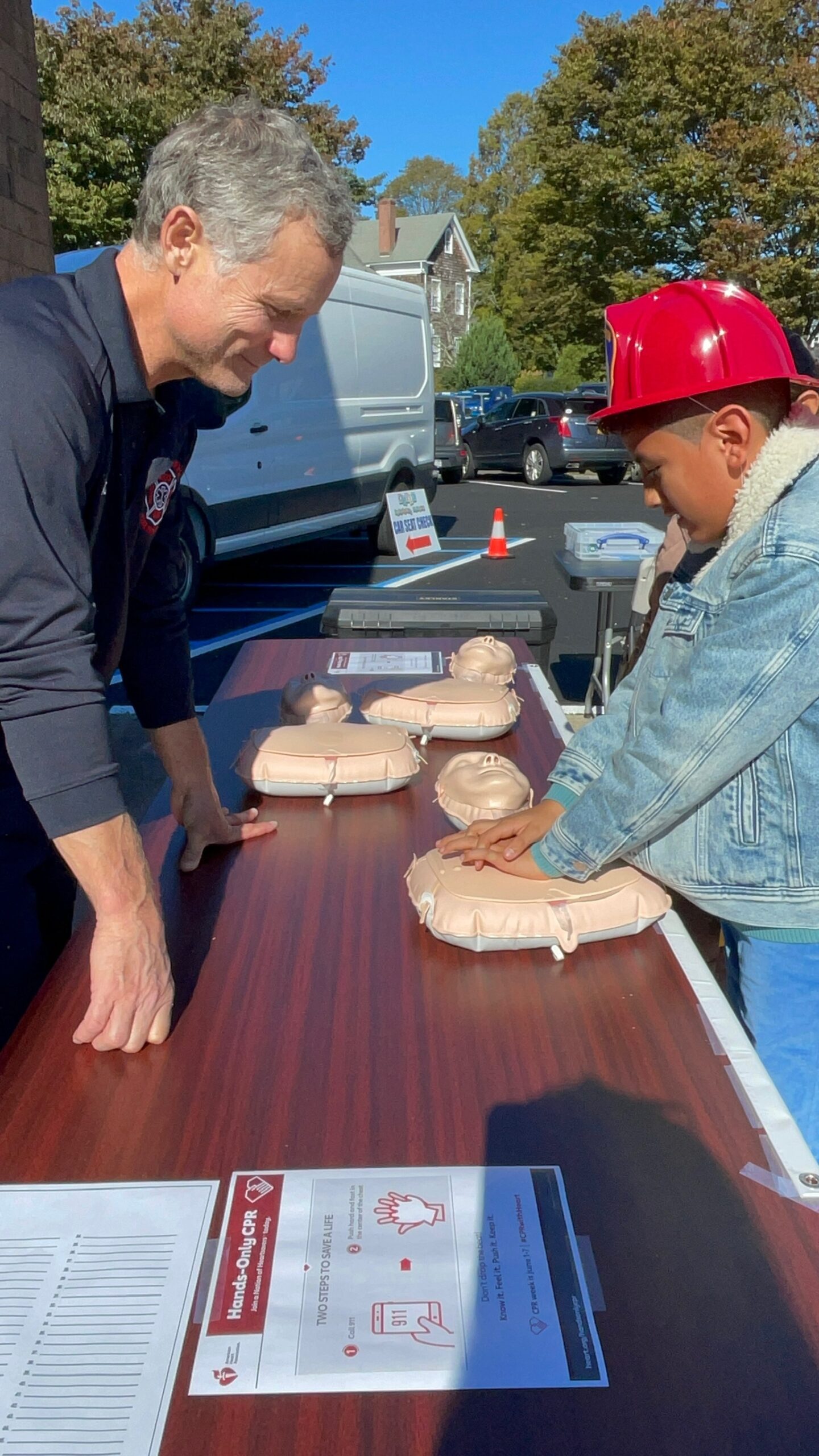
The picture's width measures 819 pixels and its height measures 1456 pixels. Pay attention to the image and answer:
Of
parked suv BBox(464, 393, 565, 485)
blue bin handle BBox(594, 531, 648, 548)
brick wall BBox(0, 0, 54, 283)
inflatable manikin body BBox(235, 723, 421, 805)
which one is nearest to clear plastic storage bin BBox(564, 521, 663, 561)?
blue bin handle BBox(594, 531, 648, 548)

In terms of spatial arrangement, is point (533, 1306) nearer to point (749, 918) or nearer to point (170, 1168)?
point (170, 1168)

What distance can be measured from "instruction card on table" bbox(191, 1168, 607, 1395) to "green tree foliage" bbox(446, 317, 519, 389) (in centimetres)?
3423

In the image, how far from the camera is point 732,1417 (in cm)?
77

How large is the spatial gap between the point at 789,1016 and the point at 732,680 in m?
0.51

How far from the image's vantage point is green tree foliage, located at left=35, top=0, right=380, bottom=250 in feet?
58.1

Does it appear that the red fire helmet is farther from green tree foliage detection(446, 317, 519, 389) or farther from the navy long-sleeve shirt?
green tree foliage detection(446, 317, 519, 389)

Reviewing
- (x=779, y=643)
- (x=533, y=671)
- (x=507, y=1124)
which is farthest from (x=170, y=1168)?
(x=533, y=671)

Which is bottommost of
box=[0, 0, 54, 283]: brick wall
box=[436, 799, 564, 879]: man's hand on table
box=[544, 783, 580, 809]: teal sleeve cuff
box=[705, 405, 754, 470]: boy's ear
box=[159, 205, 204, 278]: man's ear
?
box=[436, 799, 564, 879]: man's hand on table

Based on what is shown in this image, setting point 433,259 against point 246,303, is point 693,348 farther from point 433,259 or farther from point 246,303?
point 433,259

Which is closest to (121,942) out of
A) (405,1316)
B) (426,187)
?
(405,1316)

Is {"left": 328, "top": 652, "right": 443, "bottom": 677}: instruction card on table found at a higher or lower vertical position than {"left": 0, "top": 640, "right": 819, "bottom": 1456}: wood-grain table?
lower

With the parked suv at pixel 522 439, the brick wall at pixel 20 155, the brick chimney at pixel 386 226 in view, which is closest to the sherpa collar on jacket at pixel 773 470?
the brick wall at pixel 20 155

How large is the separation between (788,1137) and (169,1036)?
2.34 ft

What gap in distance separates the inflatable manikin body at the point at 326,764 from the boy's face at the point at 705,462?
763 mm
